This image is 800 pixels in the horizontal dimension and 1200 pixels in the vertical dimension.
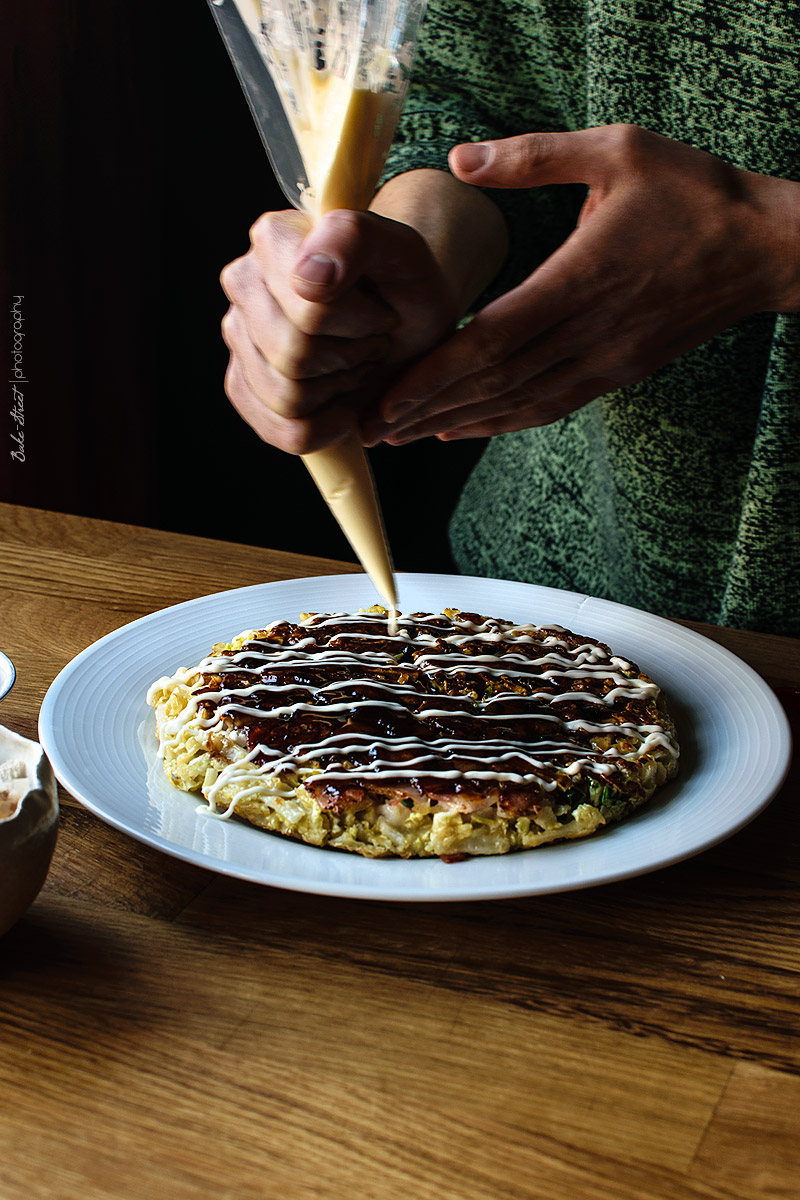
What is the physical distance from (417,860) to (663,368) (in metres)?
0.89

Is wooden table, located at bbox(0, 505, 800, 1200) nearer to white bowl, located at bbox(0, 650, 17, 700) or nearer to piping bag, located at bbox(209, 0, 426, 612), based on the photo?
white bowl, located at bbox(0, 650, 17, 700)

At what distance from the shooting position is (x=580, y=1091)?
569mm

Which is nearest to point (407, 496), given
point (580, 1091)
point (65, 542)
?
point (65, 542)

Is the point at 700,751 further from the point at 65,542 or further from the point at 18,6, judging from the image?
the point at 18,6

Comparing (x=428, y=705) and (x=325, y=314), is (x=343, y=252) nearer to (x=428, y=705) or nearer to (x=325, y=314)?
(x=325, y=314)

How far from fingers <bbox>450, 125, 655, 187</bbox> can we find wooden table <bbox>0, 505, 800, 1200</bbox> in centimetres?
56

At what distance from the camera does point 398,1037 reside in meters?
0.60

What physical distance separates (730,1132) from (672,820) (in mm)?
238

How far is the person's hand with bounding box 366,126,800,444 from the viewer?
0.90m

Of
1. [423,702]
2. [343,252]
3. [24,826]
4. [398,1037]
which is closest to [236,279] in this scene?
[343,252]

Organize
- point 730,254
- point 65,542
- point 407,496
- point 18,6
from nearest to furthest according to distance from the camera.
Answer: point 730,254, point 65,542, point 18,6, point 407,496

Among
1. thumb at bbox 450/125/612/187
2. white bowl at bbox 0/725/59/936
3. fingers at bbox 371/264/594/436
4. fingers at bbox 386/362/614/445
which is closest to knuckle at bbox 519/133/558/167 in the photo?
thumb at bbox 450/125/612/187

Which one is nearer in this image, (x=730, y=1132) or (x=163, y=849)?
(x=730, y=1132)

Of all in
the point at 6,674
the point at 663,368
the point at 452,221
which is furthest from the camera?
the point at 663,368
